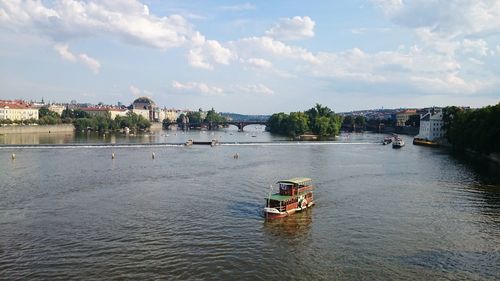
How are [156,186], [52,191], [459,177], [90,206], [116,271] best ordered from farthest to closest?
[459,177] < [156,186] < [52,191] < [90,206] < [116,271]

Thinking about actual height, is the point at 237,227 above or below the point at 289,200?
below

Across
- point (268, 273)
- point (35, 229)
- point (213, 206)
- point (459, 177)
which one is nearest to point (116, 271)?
point (268, 273)

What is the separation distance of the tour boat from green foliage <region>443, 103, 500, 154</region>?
38.1m

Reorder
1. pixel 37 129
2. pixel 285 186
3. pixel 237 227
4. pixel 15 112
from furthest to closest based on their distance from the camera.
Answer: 1. pixel 15 112
2. pixel 37 129
3. pixel 285 186
4. pixel 237 227

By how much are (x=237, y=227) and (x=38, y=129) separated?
132020 millimetres

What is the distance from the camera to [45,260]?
22.7 m

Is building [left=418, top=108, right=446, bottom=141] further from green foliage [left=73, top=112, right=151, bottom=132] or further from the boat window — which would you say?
→ green foliage [left=73, top=112, right=151, bottom=132]

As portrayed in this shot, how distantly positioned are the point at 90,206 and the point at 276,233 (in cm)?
1395

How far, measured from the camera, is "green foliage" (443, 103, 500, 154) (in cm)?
6362

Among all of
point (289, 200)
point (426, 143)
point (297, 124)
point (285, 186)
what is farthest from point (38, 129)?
point (289, 200)

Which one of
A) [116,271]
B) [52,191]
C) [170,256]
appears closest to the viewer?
[116,271]

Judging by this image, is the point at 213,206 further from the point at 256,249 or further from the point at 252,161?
the point at 252,161

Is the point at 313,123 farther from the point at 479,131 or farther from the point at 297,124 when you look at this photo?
the point at 479,131

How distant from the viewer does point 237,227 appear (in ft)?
94.0
